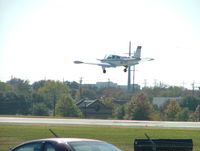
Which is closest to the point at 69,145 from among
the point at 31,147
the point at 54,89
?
the point at 31,147

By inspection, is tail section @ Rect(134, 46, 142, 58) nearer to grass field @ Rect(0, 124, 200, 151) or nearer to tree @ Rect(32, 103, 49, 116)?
grass field @ Rect(0, 124, 200, 151)

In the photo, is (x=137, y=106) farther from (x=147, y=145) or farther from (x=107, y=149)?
(x=107, y=149)

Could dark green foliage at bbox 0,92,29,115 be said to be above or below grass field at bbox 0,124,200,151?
above

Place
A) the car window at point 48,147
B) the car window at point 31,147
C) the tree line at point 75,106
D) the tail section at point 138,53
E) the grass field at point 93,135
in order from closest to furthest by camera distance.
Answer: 1. the car window at point 48,147
2. the car window at point 31,147
3. the grass field at point 93,135
4. the tail section at point 138,53
5. the tree line at point 75,106

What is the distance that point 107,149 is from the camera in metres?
11.8

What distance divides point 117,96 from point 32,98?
54.2 meters

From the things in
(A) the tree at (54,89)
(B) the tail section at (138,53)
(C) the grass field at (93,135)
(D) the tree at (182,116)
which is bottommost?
(C) the grass field at (93,135)

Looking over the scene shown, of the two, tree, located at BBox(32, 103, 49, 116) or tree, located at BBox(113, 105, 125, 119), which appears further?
tree, located at BBox(32, 103, 49, 116)

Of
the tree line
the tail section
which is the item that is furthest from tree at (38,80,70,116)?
the tail section

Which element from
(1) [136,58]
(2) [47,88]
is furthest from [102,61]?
(2) [47,88]

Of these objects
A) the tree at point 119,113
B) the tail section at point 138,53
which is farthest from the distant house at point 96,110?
the tail section at point 138,53

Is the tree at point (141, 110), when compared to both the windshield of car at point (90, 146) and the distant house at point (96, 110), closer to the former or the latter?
the distant house at point (96, 110)

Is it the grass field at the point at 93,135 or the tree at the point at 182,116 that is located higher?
the tree at the point at 182,116

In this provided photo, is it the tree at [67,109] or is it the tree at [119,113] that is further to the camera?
the tree at [119,113]
